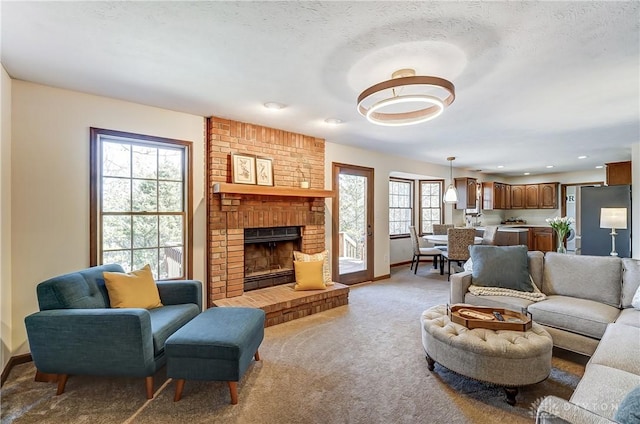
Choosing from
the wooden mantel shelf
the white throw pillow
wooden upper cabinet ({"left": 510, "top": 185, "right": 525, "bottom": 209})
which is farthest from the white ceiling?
wooden upper cabinet ({"left": 510, "top": 185, "right": 525, "bottom": 209})

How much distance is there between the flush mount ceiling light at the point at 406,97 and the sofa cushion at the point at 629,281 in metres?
2.24

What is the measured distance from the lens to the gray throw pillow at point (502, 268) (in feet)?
10.2

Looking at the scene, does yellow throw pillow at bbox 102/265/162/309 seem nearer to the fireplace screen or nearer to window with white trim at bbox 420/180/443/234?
the fireplace screen

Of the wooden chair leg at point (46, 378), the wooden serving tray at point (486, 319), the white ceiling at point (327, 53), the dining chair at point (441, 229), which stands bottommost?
the wooden chair leg at point (46, 378)

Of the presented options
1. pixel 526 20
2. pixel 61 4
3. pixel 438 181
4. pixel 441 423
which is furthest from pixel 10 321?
pixel 438 181

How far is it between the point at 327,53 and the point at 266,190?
2.00 m

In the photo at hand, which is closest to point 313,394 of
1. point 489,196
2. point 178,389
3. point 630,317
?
point 178,389

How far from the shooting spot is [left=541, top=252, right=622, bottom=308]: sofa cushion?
2.74m

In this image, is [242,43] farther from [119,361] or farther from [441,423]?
[441,423]

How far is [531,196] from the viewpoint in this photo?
8.85 metres

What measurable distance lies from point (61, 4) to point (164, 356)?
2.32m

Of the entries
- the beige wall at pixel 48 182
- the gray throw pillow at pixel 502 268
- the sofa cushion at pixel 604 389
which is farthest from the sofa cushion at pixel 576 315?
the beige wall at pixel 48 182

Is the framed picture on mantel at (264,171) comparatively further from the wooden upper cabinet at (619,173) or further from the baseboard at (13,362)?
the wooden upper cabinet at (619,173)

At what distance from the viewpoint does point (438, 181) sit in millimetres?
7621
